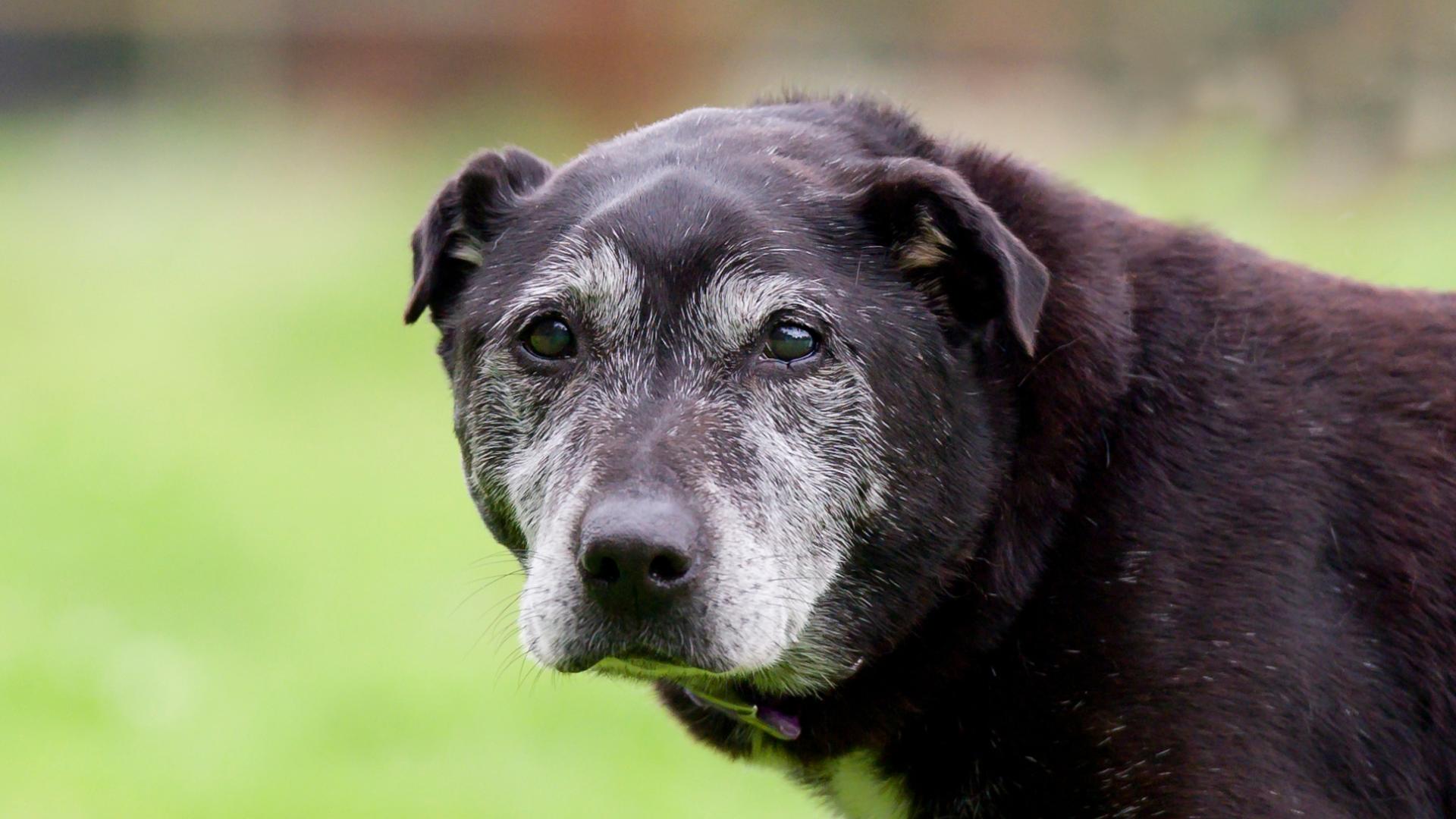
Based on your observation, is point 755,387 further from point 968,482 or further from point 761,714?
point 761,714

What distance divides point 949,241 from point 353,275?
16209 mm

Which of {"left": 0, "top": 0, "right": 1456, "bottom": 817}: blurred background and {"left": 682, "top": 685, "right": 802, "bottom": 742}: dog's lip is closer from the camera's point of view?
{"left": 682, "top": 685, "right": 802, "bottom": 742}: dog's lip

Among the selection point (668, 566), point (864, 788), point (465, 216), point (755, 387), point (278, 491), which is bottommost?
point (278, 491)

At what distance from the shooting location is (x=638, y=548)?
3459mm

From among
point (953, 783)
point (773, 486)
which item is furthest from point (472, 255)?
point (953, 783)

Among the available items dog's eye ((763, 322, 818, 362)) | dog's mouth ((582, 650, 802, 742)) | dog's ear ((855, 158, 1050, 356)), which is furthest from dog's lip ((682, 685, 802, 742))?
dog's ear ((855, 158, 1050, 356))

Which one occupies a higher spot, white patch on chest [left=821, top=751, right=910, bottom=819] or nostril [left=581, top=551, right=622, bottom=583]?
nostril [left=581, top=551, right=622, bottom=583]

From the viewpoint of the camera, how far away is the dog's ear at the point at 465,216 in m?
4.31

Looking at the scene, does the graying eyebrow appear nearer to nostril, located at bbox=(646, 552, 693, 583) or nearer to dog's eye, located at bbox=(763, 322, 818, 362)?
dog's eye, located at bbox=(763, 322, 818, 362)

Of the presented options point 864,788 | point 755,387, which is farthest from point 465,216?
point 864,788

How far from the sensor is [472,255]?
439cm

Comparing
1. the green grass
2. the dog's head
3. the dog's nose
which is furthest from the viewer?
the green grass

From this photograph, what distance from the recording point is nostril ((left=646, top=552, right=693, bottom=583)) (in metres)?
3.48

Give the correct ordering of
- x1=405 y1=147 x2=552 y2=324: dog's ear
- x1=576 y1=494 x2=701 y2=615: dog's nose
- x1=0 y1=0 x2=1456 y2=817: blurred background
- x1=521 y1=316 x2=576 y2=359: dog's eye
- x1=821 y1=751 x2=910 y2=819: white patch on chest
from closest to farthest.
Answer: x1=576 y1=494 x2=701 y2=615: dog's nose, x1=521 y1=316 x2=576 y2=359: dog's eye, x1=821 y1=751 x2=910 y2=819: white patch on chest, x1=405 y1=147 x2=552 y2=324: dog's ear, x1=0 y1=0 x2=1456 y2=817: blurred background
